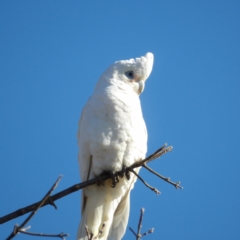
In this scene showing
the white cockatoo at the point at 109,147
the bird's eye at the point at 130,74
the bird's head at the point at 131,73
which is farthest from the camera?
the bird's eye at the point at 130,74

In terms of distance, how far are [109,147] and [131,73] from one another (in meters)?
1.58

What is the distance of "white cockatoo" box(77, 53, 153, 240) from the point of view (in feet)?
17.0

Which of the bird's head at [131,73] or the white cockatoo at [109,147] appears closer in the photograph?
the white cockatoo at [109,147]

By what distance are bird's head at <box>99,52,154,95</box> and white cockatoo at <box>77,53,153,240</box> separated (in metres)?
0.02

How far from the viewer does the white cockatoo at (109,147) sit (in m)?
5.20

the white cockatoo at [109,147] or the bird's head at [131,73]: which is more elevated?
the bird's head at [131,73]

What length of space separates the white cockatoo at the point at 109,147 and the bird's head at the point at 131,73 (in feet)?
0.06

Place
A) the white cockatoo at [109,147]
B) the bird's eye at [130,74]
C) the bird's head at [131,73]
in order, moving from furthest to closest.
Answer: the bird's eye at [130,74] → the bird's head at [131,73] → the white cockatoo at [109,147]

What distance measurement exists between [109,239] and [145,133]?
5.34 feet

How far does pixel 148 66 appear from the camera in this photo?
644 cm

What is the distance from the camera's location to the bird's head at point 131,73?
607 cm

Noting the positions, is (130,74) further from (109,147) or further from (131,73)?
(109,147)

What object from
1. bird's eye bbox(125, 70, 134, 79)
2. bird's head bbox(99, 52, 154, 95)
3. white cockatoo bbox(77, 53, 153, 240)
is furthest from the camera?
bird's eye bbox(125, 70, 134, 79)

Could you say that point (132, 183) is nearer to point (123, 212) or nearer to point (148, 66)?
point (123, 212)
